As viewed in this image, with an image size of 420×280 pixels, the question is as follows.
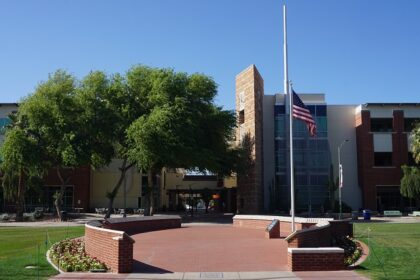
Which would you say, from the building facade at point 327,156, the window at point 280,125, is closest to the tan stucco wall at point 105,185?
the building facade at point 327,156

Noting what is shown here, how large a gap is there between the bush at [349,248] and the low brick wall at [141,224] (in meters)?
10.2

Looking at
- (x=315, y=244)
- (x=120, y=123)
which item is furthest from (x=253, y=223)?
(x=120, y=123)

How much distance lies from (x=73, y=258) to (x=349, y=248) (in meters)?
9.95

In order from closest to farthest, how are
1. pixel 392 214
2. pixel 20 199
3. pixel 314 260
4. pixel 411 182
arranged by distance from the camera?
pixel 314 260, pixel 20 199, pixel 411 182, pixel 392 214

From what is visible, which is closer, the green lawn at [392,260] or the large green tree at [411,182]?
the green lawn at [392,260]

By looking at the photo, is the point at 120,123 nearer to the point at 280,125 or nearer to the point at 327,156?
the point at 280,125

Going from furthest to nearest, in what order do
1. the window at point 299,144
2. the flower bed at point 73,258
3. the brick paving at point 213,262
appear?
1. the window at point 299,144
2. the flower bed at point 73,258
3. the brick paving at point 213,262

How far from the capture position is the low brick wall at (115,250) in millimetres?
13641

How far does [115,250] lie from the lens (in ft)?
45.2

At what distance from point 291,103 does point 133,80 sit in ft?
103

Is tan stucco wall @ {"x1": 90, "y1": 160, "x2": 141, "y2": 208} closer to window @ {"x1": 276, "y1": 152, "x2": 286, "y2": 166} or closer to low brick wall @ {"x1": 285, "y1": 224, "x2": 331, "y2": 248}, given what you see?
window @ {"x1": 276, "y1": 152, "x2": 286, "y2": 166}

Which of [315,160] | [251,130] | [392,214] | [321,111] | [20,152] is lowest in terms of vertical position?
[392,214]

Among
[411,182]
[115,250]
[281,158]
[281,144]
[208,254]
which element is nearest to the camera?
[115,250]

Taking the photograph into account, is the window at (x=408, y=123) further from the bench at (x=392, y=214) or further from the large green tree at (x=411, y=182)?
the bench at (x=392, y=214)
